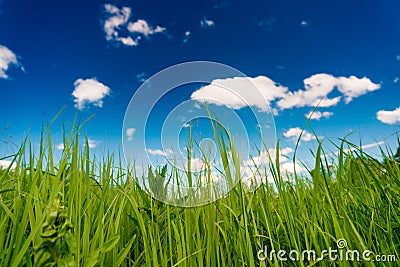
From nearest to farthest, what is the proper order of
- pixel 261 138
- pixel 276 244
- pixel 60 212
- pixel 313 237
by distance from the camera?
pixel 60 212, pixel 313 237, pixel 276 244, pixel 261 138

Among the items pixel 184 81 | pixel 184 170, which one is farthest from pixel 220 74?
pixel 184 170

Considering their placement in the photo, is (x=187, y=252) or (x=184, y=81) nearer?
(x=187, y=252)

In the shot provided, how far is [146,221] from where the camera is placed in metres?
1.74

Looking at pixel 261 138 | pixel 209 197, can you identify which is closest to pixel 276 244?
pixel 209 197

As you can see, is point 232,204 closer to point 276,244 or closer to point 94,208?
point 276,244

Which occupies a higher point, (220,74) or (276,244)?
(220,74)

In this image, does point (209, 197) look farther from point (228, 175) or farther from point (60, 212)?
point (60, 212)

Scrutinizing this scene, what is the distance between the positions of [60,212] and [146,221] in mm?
743

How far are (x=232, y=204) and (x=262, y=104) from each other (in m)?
0.55

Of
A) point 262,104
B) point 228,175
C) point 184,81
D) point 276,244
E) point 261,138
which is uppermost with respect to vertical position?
point 184,81

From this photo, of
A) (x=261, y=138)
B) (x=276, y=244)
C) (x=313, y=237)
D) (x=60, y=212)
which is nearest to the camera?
(x=60, y=212)

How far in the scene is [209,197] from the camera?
175cm

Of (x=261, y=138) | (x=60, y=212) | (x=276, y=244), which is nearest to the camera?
(x=60, y=212)

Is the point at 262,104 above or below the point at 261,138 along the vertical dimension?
above
